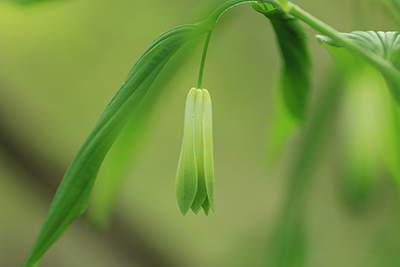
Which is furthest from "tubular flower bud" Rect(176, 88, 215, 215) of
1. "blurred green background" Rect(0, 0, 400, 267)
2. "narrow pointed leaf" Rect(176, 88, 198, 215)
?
"blurred green background" Rect(0, 0, 400, 267)

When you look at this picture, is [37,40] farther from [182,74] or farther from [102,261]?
[182,74]

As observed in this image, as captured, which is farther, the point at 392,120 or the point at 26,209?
the point at 26,209

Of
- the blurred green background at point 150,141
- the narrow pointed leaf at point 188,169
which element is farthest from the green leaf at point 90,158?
the blurred green background at point 150,141

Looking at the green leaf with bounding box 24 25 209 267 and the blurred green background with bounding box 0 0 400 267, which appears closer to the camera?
the green leaf with bounding box 24 25 209 267

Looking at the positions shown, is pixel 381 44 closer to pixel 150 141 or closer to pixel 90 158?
pixel 90 158

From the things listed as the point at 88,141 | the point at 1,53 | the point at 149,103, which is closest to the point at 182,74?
the point at 149,103

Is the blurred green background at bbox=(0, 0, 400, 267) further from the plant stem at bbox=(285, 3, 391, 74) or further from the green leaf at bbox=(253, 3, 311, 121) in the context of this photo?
the plant stem at bbox=(285, 3, 391, 74)

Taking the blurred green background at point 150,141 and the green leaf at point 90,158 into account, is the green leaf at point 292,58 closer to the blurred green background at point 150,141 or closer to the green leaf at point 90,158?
the green leaf at point 90,158
